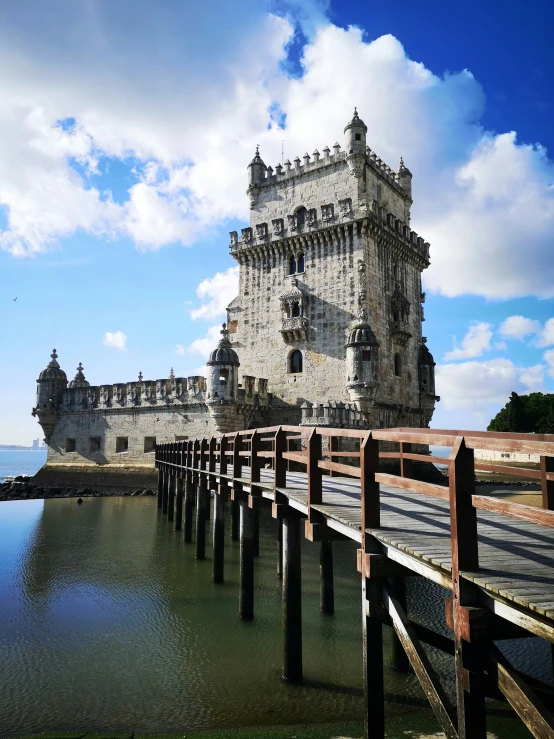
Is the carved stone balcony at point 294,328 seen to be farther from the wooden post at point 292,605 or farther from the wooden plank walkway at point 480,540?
the wooden plank walkway at point 480,540

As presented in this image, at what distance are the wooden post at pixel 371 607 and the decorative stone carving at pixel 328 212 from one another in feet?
79.4

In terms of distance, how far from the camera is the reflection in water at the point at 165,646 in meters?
7.02

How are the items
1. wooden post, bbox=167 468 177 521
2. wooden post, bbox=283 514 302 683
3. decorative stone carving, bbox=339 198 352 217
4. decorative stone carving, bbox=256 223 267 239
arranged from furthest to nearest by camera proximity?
decorative stone carving, bbox=256 223 267 239 < decorative stone carving, bbox=339 198 352 217 < wooden post, bbox=167 468 177 521 < wooden post, bbox=283 514 302 683

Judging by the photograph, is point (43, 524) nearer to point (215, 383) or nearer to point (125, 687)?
point (215, 383)

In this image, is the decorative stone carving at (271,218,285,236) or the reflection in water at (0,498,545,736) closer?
the reflection in water at (0,498,545,736)

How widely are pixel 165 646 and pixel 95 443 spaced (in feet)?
89.7

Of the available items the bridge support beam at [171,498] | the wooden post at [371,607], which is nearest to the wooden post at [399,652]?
the wooden post at [371,607]

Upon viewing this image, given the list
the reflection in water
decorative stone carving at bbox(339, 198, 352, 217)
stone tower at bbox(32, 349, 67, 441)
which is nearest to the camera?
the reflection in water

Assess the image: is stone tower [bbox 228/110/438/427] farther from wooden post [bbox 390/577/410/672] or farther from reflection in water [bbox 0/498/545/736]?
wooden post [bbox 390/577/410/672]

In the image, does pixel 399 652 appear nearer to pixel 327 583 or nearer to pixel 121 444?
pixel 327 583

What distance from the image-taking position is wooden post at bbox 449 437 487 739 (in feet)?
13.0

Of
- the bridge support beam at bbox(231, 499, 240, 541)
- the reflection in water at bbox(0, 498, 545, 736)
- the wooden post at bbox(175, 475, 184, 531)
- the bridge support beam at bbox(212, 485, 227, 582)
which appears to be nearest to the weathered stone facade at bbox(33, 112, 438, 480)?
the bridge support beam at bbox(231, 499, 240, 541)

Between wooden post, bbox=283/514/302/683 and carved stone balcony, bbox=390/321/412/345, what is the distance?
21.8 metres

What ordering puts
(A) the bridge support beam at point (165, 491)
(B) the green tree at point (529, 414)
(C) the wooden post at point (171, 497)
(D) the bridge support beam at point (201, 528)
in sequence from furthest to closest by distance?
(B) the green tree at point (529, 414) < (A) the bridge support beam at point (165, 491) < (C) the wooden post at point (171, 497) < (D) the bridge support beam at point (201, 528)
